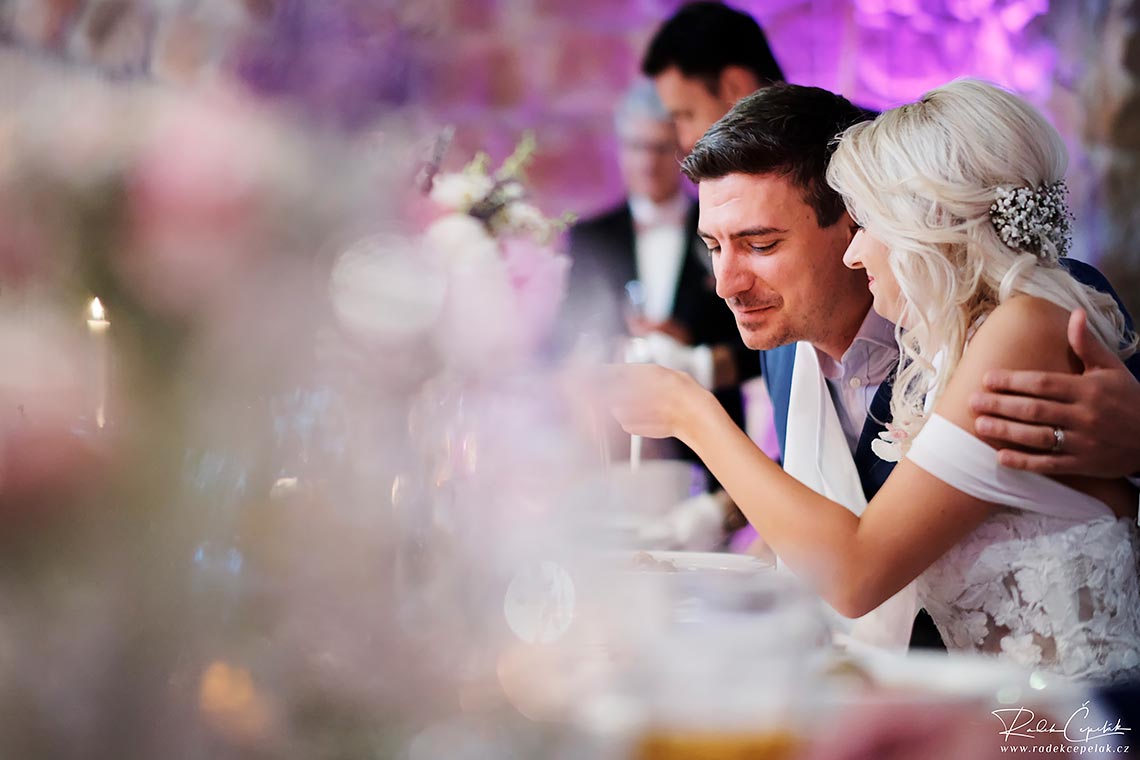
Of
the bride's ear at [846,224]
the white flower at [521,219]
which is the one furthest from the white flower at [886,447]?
the white flower at [521,219]

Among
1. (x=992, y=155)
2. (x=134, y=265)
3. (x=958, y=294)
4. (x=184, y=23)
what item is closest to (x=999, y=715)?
(x=958, y=294)

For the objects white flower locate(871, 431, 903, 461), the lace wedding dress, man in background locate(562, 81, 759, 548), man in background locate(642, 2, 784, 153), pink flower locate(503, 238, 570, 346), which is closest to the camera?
the lace wedding dress

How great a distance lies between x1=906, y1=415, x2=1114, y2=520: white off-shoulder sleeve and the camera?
0.95 meters

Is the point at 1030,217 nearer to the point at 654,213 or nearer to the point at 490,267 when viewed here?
the point at 490,267

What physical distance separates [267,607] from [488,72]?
61.4 inches

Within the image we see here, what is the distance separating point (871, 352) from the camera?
1.32 metres

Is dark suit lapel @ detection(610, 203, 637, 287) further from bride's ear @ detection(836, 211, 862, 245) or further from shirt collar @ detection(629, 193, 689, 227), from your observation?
bride's ear @ detection(836, 211, 862, 245)

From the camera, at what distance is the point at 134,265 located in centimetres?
89

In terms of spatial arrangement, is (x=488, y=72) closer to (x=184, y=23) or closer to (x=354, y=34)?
(x=354, y=34)

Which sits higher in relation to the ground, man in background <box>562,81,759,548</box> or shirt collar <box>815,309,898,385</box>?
man in background <box>562,81,759,548</box>

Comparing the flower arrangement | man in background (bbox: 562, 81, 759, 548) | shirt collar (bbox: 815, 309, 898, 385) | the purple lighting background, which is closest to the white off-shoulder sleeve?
shirt collar (bbox: 815, 309, 898, 385)

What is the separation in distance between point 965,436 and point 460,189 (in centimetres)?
68

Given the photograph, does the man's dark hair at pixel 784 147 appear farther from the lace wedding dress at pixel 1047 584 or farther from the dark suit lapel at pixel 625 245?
the dark suit lapel at pixel 625 245

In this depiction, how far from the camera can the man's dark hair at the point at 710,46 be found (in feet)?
7.21
